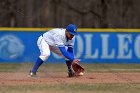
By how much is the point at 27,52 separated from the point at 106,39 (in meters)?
3.19

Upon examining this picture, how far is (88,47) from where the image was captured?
1930 cm

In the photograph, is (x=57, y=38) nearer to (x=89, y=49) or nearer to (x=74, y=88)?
(x=74, y=88)

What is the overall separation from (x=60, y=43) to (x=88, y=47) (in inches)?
258

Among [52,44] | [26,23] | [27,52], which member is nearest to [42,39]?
[52,44]

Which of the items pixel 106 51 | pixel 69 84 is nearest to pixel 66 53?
pixel 69 84

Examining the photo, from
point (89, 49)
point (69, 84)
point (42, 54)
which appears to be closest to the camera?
point (69, 84)

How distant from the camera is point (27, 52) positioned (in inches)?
744

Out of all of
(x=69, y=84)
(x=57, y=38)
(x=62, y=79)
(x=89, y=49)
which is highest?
(x=57, y=38)

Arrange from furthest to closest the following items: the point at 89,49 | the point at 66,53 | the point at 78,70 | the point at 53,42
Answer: the point at 89,49
the point at 78,70
the point at 53,42
the point at 66,53

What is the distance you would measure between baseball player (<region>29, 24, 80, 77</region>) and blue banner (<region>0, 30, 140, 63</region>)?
17.7 feet

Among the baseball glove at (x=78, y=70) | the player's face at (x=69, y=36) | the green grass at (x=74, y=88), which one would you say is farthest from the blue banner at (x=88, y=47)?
the green grass at (x=74, y=88)

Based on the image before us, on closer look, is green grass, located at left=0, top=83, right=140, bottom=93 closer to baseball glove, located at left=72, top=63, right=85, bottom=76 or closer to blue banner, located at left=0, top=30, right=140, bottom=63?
baseball glove, located at left=72, top=63, right=85, bottom=76

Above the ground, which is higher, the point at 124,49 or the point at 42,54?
the point at 42,54

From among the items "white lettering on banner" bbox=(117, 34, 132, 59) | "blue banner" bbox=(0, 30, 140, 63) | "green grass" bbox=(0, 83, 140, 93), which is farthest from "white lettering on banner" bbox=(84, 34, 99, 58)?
"green grass" bbox=(0, 83, 140, 93)
